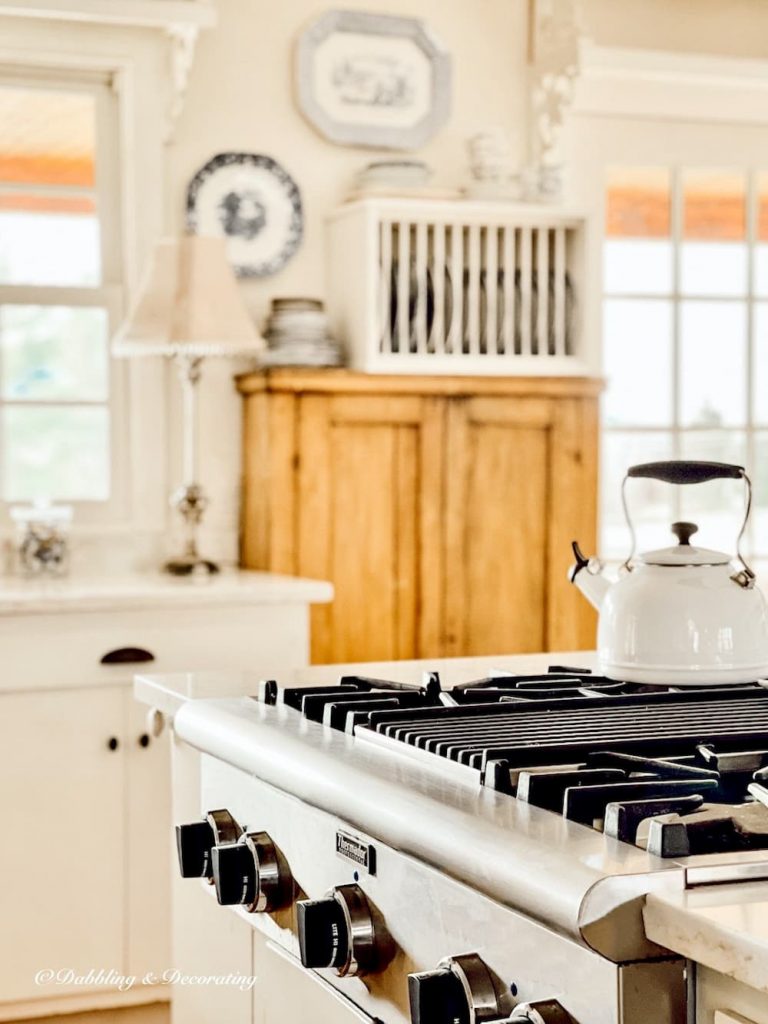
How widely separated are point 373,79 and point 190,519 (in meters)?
1.26

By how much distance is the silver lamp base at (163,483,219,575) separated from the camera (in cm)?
349

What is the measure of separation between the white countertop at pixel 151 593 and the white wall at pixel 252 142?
0.46 m

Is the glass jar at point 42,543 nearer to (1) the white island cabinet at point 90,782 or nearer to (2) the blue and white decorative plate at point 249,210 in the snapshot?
(1) the white island cabinet at point 90,782

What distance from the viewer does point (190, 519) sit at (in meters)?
3.54

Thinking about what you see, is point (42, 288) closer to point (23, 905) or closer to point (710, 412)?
point (23, 905)

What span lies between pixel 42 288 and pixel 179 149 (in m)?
0.48

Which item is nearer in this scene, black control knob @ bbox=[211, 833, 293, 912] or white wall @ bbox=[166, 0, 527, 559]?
black control knob @ bbox=[211, 833, 293, 912]

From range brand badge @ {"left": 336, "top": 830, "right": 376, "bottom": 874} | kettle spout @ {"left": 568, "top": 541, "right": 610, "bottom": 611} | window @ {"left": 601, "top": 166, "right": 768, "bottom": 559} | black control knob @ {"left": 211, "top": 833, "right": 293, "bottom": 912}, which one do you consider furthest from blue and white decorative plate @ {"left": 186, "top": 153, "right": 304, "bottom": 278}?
range brand badge @ {"left": 336, "top": 830, "right": 376, "bottom": 874}

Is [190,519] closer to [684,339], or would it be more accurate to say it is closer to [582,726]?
[684,339]

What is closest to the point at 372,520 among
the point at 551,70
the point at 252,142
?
the point at 252,142

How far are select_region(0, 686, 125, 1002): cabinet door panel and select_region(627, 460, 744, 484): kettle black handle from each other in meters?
1.73

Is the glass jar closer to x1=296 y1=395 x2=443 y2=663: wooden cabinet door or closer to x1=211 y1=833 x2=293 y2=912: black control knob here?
x1=296 y1=395 x2=443 y2=663: wooden cabinet door

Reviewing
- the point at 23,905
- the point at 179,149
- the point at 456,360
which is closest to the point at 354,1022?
the point at 23,905

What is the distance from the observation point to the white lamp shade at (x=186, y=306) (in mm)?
3398
